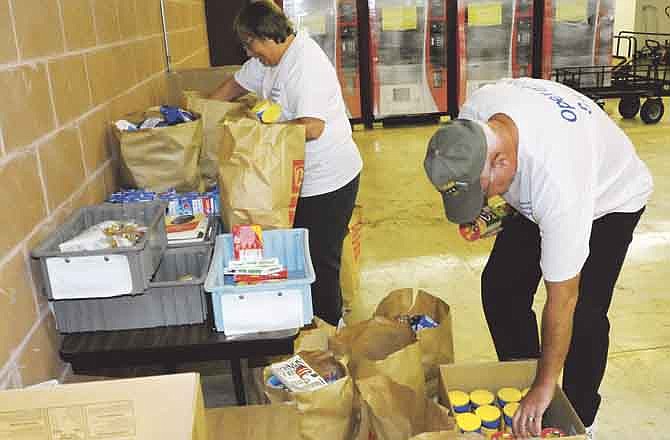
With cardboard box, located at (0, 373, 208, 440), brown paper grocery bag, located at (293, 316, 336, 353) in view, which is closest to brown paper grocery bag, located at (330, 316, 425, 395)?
brown paper grocery bag, located at (293, 316, 336, 353)

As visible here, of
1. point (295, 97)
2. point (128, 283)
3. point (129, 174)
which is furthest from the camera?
point (295, 97)

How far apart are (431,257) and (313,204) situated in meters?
1.39

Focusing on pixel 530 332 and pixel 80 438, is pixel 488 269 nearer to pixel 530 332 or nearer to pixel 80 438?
pixel 530 332

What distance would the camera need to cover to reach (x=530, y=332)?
2066 millimetres

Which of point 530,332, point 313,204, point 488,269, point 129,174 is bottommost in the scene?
point 530,332

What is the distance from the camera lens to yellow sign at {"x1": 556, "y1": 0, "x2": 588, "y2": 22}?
6.41m

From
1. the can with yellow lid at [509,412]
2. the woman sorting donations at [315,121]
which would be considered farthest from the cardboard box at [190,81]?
the can with yellow lid at [509,412]

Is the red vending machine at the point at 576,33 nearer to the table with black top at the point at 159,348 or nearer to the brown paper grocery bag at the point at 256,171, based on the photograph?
the brown paper grocery bag at the point at 256,171

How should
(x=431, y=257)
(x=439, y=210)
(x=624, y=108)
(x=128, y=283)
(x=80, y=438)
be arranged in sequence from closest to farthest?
(x=80, y=438)
(x=128, y=283)
(x=431, y=257)
(x=439, y=210)
(x=624, y=108)

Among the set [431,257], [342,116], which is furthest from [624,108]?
[342,116]

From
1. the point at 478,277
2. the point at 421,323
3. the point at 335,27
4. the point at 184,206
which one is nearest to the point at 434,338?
the point at 421,323

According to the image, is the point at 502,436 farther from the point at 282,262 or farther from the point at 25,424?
the point at 25,424

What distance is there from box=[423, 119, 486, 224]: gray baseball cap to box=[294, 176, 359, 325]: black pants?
0.88 meters

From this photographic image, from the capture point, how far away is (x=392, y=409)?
5.43 ft
